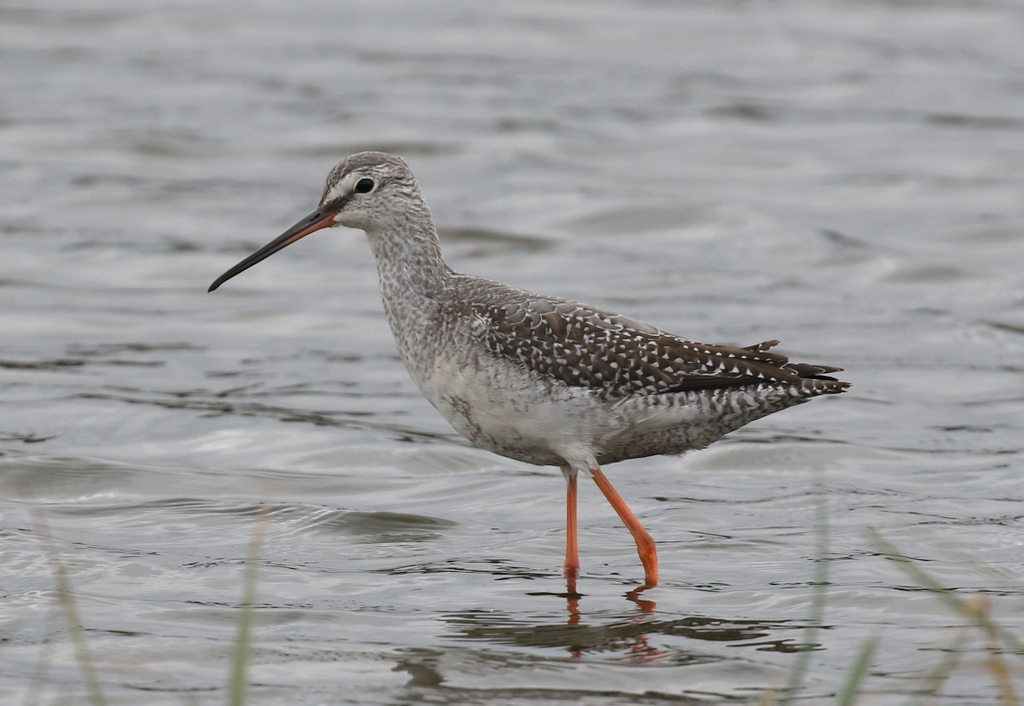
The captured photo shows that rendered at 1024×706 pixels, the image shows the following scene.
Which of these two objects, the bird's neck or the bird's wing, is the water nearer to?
the bird's wing

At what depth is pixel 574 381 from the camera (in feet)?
27.7

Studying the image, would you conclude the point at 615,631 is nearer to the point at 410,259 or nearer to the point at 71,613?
the point at 410,259

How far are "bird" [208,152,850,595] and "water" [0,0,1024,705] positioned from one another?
814 millimetres

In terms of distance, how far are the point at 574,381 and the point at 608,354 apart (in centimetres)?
26

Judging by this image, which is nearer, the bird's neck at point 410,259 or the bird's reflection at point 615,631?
the bird's reflection at point 615,631

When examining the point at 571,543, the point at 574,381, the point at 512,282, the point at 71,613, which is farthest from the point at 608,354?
the point at 512,282

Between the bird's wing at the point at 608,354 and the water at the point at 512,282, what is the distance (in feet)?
3.89

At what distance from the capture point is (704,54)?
26047mm

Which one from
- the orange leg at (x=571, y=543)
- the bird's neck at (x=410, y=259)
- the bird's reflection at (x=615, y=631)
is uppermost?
the bird's neck at (x=410, y=259)

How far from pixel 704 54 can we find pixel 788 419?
14.0 meters

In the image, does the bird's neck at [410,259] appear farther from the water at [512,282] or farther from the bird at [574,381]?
the water at [512,282]

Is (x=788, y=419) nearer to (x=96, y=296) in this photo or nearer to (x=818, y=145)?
(x=96, y=296)

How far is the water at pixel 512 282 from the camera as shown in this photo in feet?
25.6

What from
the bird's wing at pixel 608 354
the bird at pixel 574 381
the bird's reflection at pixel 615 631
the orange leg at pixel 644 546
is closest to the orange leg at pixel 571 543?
the bird at pixel 574 381
